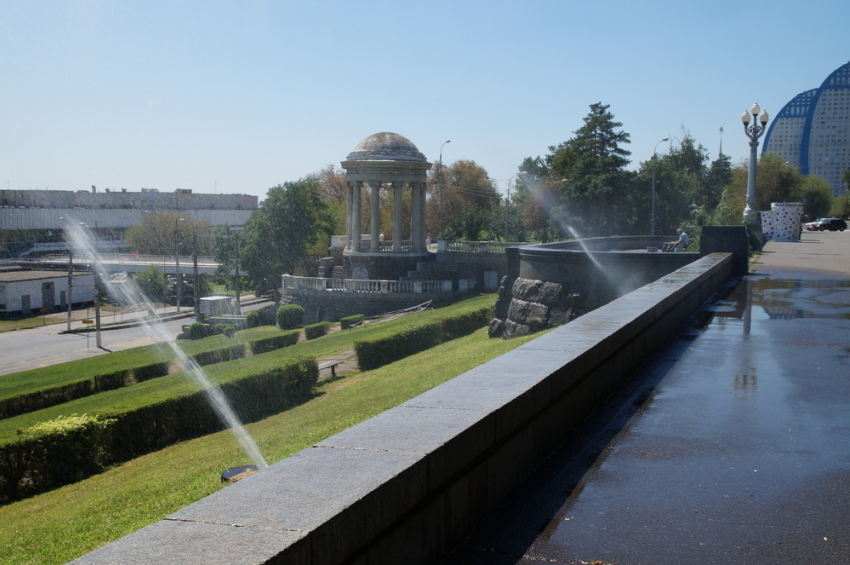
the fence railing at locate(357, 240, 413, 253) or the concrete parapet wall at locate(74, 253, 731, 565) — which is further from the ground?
the fence railing at locate(357, 240, 413, 253)

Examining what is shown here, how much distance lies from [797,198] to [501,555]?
74519 millimetres

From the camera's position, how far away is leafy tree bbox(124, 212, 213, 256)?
8331 cm

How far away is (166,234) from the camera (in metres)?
84.4

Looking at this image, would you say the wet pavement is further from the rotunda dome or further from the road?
the rotunda dome

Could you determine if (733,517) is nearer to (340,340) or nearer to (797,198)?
(340,340)

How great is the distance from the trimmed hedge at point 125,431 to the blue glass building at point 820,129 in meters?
167

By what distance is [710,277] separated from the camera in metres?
14.4

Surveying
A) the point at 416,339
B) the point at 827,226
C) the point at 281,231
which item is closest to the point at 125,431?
the point at 416,339

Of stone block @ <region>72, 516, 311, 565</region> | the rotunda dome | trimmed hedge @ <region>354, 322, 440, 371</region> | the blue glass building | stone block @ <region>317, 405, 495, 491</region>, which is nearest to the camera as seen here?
stone block @ <region>72, 516, 311, 565</region>

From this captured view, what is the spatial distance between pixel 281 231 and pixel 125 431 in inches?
1939

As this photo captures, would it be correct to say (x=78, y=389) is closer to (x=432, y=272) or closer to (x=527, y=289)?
(x=527, y=289)

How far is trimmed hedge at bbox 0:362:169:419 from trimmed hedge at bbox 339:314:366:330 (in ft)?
41.7

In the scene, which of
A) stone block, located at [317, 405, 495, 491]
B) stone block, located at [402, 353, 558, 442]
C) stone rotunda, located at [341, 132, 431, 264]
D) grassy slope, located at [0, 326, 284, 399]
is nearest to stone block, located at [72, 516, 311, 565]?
stone block, located at [317, 405, 495, 491]

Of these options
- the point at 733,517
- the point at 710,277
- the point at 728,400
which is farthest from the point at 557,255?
the point at 733,517
